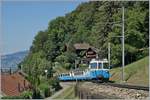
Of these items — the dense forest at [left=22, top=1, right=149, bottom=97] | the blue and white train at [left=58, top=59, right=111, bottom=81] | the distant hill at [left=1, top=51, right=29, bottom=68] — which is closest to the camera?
the distant hill at [left=1, top=51, right=29, bottom=68]

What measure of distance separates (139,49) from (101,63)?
47.4ft

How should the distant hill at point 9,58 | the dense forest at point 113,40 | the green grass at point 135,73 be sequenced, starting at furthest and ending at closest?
the dense forest at point 113,40 → the green grass at point 135,73 → the distant hill at point 9,58

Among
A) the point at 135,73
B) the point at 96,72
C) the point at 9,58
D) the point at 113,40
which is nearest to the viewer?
the point at 9,58

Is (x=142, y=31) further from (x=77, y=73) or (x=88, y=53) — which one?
(x=88, y=53)

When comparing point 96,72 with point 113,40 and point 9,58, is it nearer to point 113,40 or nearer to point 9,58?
point 113,40

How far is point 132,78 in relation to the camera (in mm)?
36906

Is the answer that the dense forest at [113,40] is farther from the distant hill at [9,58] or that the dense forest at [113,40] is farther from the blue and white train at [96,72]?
the distant hill at [9,58]

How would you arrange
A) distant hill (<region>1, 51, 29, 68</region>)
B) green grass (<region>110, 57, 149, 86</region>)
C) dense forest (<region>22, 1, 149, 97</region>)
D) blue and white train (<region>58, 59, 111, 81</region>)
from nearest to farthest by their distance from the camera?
distant hill (<region>1, 51, 29, 68</region>), blue and white train (<region>58, 59, 111, 81</region>), green grass (<region>110, 57, 149, 86</region>), dense forest (<region>22, 1, 149, 97</region>)

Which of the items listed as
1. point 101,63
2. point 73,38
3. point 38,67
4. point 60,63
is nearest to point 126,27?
point 60,63

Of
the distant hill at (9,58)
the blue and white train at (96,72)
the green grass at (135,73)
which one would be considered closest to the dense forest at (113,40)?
the blue and white train at (96,72)

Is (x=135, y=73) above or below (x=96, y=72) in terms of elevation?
below

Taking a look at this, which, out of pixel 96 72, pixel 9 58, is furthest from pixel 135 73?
pixel 9 58

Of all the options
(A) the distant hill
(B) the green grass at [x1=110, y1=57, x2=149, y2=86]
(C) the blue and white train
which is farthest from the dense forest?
(A) the distant hill

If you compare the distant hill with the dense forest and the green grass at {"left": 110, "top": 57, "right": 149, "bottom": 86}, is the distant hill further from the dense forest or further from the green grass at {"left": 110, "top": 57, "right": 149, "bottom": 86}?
the green grass at {"left": 110, "top": 57, "right": 149, "bottom": 86}
